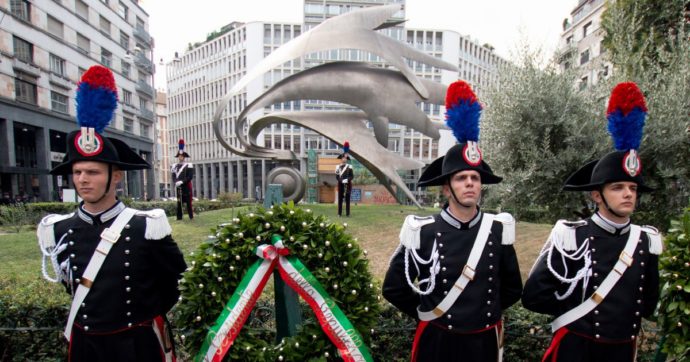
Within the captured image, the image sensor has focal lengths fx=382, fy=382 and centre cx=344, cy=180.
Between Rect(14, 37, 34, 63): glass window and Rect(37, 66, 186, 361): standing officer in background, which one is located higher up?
Rect(14, 37, 34, 63): glass window

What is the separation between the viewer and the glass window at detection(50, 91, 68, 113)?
98.8ft

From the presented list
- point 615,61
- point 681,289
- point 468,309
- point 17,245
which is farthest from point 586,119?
point 17,245

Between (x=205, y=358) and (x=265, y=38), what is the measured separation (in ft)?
200

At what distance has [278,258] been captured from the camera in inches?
126

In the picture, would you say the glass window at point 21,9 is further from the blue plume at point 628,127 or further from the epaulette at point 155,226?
the blue plume at point 628,127

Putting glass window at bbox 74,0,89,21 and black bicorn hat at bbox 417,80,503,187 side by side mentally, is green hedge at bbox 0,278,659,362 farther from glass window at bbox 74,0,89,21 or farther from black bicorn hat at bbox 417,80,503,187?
glass window at bbox 74,0,89,21

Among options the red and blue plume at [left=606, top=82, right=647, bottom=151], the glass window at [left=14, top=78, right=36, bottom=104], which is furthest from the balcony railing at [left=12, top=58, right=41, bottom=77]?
the red and blue plume at [left=606, top=82, right=647, bottom=151]

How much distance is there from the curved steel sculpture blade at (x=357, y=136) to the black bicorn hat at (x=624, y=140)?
11.1 metres

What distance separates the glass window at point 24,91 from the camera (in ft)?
88.6

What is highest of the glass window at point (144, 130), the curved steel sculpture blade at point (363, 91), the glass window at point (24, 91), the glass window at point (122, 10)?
the glass window at point (122, 10)

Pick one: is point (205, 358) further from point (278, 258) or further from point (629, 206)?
point (629, 206)

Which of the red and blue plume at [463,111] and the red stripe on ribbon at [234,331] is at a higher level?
the red and blue plume at [463,111]

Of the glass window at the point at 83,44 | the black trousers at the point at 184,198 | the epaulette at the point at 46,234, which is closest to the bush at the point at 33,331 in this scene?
the epaulette at the point at 46,234

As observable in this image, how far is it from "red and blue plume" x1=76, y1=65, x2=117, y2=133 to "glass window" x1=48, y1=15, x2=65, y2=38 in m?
36.6
